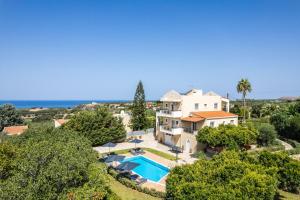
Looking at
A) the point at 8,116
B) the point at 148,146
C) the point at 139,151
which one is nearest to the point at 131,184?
the point at 139,151

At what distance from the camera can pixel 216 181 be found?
48.5ft

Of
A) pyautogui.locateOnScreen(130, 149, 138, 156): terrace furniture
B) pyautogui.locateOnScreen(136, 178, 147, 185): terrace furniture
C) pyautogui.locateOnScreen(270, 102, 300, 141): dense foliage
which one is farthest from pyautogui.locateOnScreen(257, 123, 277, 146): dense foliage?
pyautogui.locateOnScreen(136, 178, 147, 185): terrace furniture

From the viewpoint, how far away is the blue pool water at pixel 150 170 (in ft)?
81.0

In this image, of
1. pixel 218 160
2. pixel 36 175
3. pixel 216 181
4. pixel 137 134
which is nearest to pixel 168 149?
pixel 137 134

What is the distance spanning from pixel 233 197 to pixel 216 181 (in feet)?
6.82

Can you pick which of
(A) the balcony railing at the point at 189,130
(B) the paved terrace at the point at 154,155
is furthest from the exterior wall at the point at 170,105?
(B) the paved terrace at the point at 154,155

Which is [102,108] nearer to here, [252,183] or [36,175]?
[36,175]

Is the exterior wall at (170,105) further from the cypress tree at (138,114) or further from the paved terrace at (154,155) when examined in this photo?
the cypress tree at (138,114)

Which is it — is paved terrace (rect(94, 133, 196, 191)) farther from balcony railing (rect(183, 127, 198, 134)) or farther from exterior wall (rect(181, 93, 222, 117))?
exterior wall (rect(181, 93, 222, 117))

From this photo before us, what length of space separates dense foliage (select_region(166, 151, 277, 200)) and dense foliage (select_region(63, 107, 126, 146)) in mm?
22030

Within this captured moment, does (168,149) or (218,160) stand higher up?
(218,160)

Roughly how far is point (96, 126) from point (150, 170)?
12.7m

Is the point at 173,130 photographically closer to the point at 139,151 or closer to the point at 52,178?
the point at 139,151

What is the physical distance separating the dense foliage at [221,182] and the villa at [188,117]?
16.7m
